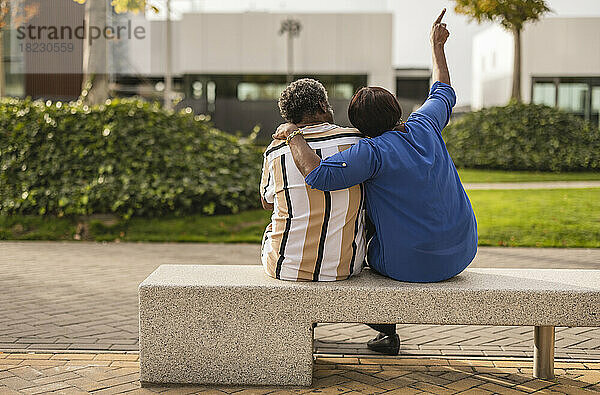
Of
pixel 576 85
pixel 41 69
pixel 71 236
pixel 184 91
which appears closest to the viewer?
pixel 71 236

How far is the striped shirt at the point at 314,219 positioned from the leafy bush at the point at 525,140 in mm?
17723

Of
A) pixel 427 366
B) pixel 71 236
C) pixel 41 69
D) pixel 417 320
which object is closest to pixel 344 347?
pixel 427 366

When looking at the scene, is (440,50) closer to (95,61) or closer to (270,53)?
(95,61)

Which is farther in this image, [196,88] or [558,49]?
[196,88]

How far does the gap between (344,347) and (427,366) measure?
0.64 m

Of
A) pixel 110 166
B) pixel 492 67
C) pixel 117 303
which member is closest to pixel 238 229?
pixel 110 166

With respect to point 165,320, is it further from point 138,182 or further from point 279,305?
point 138,182

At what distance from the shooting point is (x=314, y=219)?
4.05 m

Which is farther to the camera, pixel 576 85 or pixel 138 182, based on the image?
pixel 576 85

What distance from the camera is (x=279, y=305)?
4.04 meters

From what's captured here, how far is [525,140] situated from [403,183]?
18.3 metres

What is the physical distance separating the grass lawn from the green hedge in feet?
0.66

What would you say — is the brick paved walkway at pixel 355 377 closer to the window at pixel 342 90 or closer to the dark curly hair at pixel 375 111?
the dark curly hair at pixel 375 111

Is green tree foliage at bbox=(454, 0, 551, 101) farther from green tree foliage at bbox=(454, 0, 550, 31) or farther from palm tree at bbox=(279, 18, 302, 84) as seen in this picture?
palm tree at bbox=(279, 18, 302, 84)
